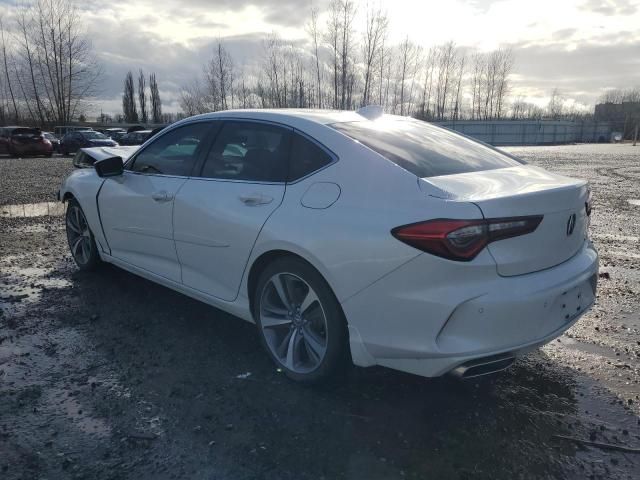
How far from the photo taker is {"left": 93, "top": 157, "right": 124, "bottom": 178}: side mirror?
4441mm

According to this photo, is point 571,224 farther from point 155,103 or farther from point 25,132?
point 155,103

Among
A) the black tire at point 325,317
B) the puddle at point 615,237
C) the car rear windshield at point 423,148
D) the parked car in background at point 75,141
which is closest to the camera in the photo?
the black tire at point 325,317

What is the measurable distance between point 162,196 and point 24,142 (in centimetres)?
2860

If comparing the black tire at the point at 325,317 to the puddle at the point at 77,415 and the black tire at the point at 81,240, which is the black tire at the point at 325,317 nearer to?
the puddle at the point at 77,415

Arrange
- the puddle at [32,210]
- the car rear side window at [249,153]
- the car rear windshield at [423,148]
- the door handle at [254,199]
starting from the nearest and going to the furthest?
1. the car rear windshield at [423,148]
2. the door handle at [254,199]
3. the car rear side window at [249,153]
4. the puddle at [32,210]

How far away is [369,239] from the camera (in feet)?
8.59

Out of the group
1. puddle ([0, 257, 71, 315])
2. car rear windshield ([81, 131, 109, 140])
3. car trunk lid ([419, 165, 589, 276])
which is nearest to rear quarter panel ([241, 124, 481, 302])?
car trunk lid ([419, 165, 589, 276])

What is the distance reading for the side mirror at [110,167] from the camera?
14.6 ft

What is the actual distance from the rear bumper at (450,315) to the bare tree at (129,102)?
279 ft

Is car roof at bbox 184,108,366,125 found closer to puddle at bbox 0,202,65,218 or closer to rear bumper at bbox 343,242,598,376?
rear bumper at bbox 343,242,598,376

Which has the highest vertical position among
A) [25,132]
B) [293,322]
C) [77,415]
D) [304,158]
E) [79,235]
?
[25,132]

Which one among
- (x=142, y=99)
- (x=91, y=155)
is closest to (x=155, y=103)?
(x=142, y=99)

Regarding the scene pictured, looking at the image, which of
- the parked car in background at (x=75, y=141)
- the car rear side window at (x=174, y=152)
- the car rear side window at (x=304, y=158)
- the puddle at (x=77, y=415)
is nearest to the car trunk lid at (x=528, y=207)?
the car rear side window at (x=304, y=158)

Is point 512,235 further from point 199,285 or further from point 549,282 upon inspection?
point 199,285
